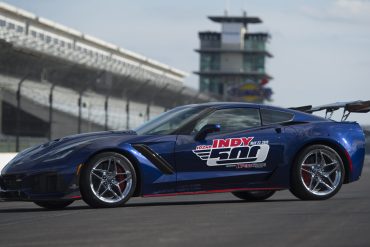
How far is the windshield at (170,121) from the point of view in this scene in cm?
991

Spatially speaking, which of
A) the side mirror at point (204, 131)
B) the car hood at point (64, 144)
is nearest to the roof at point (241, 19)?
the side mirror at point (204, 131)

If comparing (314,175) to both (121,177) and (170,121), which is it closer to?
(170,121)

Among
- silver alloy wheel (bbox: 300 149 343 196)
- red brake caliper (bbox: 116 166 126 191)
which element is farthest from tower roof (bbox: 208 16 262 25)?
red brake caliper (bbox: 116 166 126 191)

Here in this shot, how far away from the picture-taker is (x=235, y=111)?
10.4m

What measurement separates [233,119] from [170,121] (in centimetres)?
76

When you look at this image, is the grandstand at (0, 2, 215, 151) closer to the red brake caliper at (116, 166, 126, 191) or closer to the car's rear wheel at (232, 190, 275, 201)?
the car's rear wheel at (232, 190, 275, 201)

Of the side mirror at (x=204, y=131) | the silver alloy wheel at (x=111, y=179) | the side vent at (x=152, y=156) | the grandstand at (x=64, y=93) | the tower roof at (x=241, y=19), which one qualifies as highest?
the tower roof at (x=241, y=19)

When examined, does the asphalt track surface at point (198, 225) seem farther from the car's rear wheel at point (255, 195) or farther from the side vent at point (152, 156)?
the car's rear wheel at point (255, 195)

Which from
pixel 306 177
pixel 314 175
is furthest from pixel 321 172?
pixel 306 177

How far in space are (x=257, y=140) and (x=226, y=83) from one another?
308ft

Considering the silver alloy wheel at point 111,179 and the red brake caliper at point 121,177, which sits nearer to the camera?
the silver alloy wheel at point 111,179

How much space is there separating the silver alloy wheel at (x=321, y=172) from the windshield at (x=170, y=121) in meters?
1.44

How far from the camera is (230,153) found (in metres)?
10.0

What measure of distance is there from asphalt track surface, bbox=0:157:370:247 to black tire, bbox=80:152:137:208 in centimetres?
14
